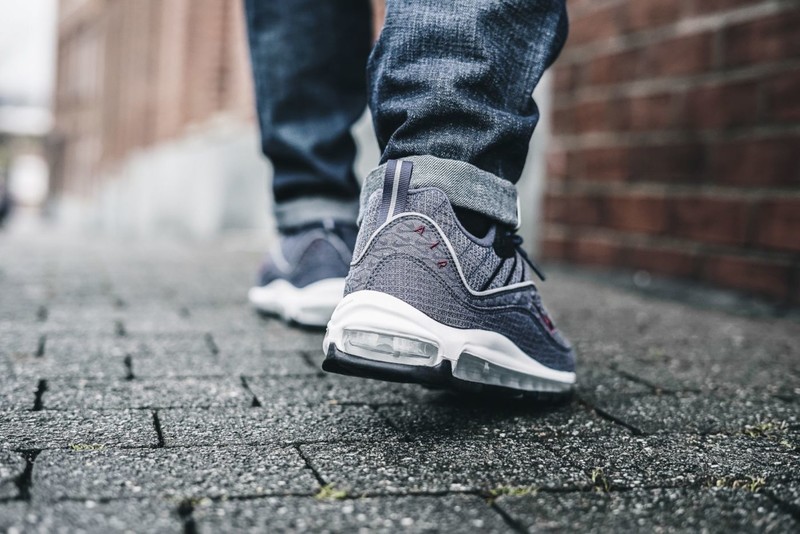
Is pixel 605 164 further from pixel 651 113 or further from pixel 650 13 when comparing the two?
pixel 650 13

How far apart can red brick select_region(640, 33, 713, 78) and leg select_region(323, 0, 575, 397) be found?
5.11 feet

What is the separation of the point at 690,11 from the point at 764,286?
0.92 metres

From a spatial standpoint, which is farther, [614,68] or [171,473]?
[614,68]

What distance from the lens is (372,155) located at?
489 centimetres

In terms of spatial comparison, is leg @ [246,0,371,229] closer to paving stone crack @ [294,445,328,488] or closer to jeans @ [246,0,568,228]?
jeans @ [246,0,568,228]

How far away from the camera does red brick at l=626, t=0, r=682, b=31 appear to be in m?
2.82

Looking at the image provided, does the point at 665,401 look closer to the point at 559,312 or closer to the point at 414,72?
the point at 414,72

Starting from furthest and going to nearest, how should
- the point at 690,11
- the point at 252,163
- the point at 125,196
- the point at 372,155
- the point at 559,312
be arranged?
the point at 125,196
the point at 252,163
the point at 372,155
the point at 690,11
the point at 559,312

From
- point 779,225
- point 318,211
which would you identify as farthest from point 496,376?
point 779,225

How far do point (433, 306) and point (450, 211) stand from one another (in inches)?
5.4

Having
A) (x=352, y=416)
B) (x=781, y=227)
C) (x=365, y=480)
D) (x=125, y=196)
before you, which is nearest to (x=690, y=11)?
(x=781, y=227)

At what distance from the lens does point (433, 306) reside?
1.11m

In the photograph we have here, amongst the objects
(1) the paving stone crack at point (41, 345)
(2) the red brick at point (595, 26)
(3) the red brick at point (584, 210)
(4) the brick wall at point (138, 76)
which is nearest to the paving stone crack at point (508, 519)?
(1) the paving stone crack at point (41, 345)

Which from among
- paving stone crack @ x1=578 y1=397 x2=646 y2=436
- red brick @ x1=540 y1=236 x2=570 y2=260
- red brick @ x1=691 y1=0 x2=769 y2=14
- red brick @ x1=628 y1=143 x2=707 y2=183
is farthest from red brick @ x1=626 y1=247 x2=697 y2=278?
paving stone crack @ x1=578 y1=397 x2=646 y2=436
